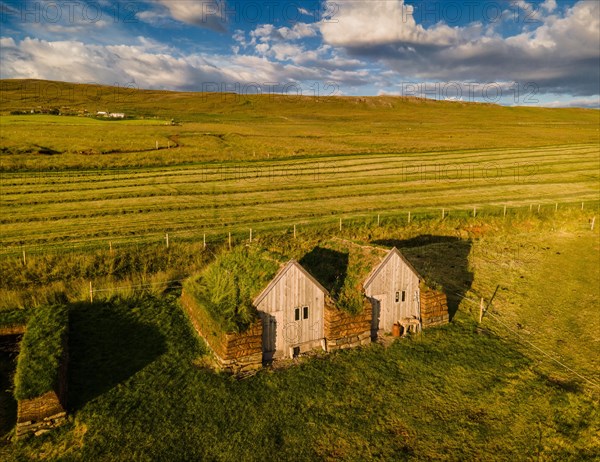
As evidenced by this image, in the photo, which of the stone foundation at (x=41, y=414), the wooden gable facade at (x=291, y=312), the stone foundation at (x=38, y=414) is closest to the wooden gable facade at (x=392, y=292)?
the wooden gable facade at (x=291, y=312)

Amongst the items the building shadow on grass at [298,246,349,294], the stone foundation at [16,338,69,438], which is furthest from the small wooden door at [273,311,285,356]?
the stone foundation at [16,338,69,438]

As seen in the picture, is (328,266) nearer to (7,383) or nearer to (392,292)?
(392,292)

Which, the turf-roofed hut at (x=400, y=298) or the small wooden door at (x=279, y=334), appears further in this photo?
the turf-roofed hut at (x=400, y=298)

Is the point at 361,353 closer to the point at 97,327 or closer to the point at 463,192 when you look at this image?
the point at 97,327

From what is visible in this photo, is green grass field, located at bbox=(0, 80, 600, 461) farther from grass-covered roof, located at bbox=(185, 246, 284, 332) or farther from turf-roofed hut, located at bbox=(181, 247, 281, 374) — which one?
grass-covered roof, located at bbox=(185, 246, 284, 332)

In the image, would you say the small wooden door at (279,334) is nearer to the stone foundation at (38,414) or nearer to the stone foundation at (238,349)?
the stone foundation at (238,349)

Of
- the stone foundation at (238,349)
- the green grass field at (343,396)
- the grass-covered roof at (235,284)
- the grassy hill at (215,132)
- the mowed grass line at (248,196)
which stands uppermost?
the grassy hill at (215,132)

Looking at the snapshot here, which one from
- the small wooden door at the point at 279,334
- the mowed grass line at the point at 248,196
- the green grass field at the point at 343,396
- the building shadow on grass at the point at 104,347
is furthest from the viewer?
the mowed grass line at the point at 248,196
